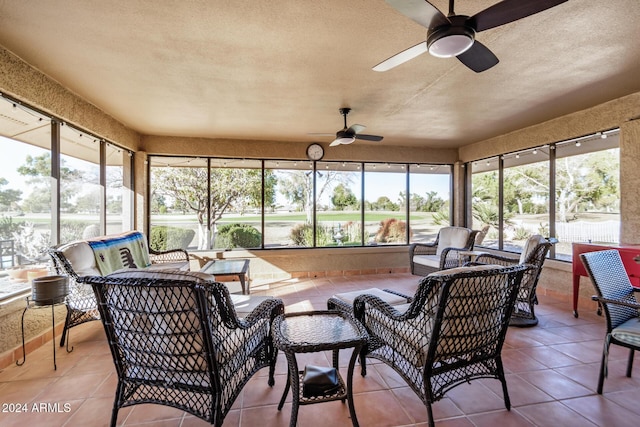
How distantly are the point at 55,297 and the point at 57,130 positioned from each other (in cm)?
190

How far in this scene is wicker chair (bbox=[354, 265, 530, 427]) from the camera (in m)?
1.68

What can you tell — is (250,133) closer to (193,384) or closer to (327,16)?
(327,16)

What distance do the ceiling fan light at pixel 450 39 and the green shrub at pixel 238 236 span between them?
15.3 feet

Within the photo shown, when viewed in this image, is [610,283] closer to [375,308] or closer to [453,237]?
[375,308]

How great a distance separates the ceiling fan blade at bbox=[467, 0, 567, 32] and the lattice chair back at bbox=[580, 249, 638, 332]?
163cm

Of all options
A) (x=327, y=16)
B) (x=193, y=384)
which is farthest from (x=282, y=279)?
(x=327, y=16)

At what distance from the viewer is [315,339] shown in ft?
5.56

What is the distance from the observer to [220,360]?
5.29 ft

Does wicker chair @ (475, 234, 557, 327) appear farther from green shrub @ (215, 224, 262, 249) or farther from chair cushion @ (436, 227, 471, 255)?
green shrub @ (215, 224, 262, 249)

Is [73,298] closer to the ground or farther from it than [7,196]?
closer to the ground

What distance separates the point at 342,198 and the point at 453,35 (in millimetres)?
4590

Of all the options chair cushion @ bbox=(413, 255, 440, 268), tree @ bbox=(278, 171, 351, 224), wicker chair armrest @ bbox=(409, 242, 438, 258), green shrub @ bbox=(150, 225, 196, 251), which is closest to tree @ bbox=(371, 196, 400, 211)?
tree @ bbox=(278, 171, 351, 224)

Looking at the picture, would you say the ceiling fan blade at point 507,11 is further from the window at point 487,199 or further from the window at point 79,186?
the window at point 487,199

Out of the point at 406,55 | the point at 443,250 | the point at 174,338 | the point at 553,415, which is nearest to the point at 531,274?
the point at 443,250
